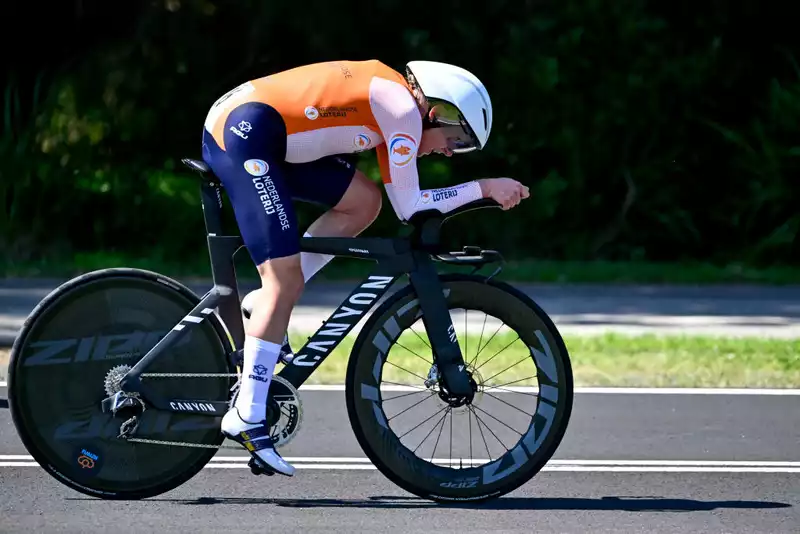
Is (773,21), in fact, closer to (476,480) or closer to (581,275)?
(581,275)

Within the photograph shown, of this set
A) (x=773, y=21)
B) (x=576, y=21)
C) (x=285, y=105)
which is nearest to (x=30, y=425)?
(x=285, y=105)

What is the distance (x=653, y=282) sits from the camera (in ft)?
55.7

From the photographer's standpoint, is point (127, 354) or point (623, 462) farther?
point (623, 462)

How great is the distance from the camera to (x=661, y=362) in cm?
1039

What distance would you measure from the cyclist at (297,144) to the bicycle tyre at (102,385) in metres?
0.21

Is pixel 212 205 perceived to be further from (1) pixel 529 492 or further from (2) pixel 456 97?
(1) pixel 529 492

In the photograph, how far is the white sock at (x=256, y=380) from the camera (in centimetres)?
605

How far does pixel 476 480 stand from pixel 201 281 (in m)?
10.5

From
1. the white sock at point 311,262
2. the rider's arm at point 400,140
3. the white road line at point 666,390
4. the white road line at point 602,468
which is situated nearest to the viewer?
the rider's arm at point 400,140

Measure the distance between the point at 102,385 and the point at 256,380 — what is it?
0.60 m

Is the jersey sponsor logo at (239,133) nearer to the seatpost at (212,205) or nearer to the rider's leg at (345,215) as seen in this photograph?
the seatpost at (212,205)

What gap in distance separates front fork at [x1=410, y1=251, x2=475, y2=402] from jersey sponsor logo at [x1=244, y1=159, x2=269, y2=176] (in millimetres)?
689

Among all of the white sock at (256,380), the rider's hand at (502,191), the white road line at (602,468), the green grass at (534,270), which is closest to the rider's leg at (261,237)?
the white sock at (256,380)

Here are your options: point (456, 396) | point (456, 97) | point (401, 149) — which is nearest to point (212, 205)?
point (401, 149)
